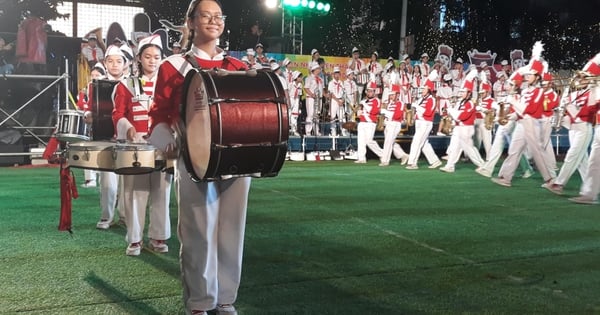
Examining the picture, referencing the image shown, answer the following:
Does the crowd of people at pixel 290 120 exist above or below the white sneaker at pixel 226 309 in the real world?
above

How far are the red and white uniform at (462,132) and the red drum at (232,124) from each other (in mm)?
11305

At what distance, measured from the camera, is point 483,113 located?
16.4 meters

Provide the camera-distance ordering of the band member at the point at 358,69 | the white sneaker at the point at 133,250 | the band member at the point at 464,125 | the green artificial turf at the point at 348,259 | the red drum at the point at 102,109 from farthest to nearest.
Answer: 1. the band member at the point at 358,69
2. the band member at the point at 464,125
3. the red drum at the point at 102,109
4. the white sneaker at the point at 133,250
5. the green artificial turf at the point at 348,259

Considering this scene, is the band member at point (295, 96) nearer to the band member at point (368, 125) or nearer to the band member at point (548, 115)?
the band member at point (368, 125)

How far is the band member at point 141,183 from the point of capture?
18.5ft

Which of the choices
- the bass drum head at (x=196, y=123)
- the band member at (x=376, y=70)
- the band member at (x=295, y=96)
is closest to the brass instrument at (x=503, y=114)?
the band member at (x=376, y=70)

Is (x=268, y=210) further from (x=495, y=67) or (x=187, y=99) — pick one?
(x=495, y=67)

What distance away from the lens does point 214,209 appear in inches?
148

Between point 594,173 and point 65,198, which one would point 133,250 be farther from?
point 594,173

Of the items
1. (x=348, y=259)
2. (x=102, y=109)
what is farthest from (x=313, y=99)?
(x=348, y=259)

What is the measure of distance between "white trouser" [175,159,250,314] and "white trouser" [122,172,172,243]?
77.4 inches

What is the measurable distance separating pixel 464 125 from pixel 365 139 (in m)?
3.21

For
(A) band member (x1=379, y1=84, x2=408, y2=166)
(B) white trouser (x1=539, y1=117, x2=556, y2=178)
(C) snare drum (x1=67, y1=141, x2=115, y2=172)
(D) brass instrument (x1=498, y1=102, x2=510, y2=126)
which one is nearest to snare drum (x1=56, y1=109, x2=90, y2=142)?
(C) snare drum (x1=67, y1=141, x2=115, y2=172)

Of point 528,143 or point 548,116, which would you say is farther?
point 548,116
